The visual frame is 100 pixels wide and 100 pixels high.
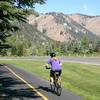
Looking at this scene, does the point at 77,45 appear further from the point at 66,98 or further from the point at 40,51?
the point at 66,98

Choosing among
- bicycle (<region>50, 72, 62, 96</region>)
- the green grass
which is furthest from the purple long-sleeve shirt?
the green grass

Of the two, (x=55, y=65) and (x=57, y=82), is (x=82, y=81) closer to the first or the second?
(x=57, y=82)

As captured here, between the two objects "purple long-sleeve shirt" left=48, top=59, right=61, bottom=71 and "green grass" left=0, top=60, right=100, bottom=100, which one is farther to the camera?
"green grass" left=0, top=60, right=100, bottom=100

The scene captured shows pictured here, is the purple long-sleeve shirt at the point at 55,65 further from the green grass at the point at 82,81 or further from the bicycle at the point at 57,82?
the green grass at the point at 82,81

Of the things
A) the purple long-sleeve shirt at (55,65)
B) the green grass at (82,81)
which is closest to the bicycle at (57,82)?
the purple long-sleeve shirt at (55,65)

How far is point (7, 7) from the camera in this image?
13438 mm

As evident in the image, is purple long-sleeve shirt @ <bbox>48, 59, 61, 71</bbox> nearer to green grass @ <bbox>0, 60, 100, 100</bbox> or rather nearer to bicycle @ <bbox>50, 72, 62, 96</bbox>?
bicycle @ <bbox>50, 72, 62, 96</bbox>

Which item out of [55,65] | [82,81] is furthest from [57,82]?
[82,81]

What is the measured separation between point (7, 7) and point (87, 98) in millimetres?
6720

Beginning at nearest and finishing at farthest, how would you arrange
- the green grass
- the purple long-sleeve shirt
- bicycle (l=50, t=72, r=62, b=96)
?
bicycle (l=50, t=72, r=62, b=96) → the purple long-sleeve shirt → the green grass

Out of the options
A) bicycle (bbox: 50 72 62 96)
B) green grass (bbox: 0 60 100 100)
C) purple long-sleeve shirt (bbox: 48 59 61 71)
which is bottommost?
green grass (bbox: 0 60 100 100)

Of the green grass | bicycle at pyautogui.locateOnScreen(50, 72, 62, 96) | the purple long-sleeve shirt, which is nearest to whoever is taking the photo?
bicycle at pyautogui.locateOnScreen(50, 72, 62, 96)

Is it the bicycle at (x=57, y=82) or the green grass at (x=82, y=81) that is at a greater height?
the bicycle at (x=57, y=82)

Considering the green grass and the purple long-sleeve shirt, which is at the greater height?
the purple long-sleeve shirt
